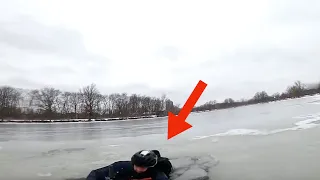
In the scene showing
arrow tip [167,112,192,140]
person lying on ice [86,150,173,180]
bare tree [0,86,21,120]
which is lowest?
person lying on ice [86,150,173,180]

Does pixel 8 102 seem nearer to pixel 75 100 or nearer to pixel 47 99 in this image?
pixel 47 99

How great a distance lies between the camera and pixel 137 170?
7.86 feet

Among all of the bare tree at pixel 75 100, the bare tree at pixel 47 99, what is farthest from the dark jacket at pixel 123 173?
the bare tree at pixel 75 100

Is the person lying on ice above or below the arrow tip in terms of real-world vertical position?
below

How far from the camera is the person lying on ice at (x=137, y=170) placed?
2318 mm

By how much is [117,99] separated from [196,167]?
62960mm

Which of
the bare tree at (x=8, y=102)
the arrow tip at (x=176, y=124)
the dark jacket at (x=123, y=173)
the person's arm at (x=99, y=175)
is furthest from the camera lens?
the bare tree at (x=8, y=102)

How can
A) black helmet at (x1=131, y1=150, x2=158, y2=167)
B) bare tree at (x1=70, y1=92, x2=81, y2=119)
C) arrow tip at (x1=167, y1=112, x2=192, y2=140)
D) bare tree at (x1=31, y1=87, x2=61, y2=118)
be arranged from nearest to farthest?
black helmet at (x1=131, y1=150, x2=158, y2=167), arrow tip at (x1=167, y1=112, x2=192, y2=140), bare tree at (x1=31, y1=87, x2=61, y2=118), bare tree at (x1=70, y1=92, x2=81, y2=119)

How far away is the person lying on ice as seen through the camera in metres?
2.32

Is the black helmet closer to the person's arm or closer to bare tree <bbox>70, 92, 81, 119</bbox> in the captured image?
the person's arm

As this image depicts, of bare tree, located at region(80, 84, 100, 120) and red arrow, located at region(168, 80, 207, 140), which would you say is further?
bare tree, located at region(80, 84, 100, 120)

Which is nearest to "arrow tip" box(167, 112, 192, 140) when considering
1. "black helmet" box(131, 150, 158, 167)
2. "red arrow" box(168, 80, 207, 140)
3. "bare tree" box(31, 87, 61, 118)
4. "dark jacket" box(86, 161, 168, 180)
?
"red arrow" box(168, 80, 207, 140)

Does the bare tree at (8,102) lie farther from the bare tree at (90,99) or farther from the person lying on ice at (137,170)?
the person lying on ice at (137,170)

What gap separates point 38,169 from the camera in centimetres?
593
